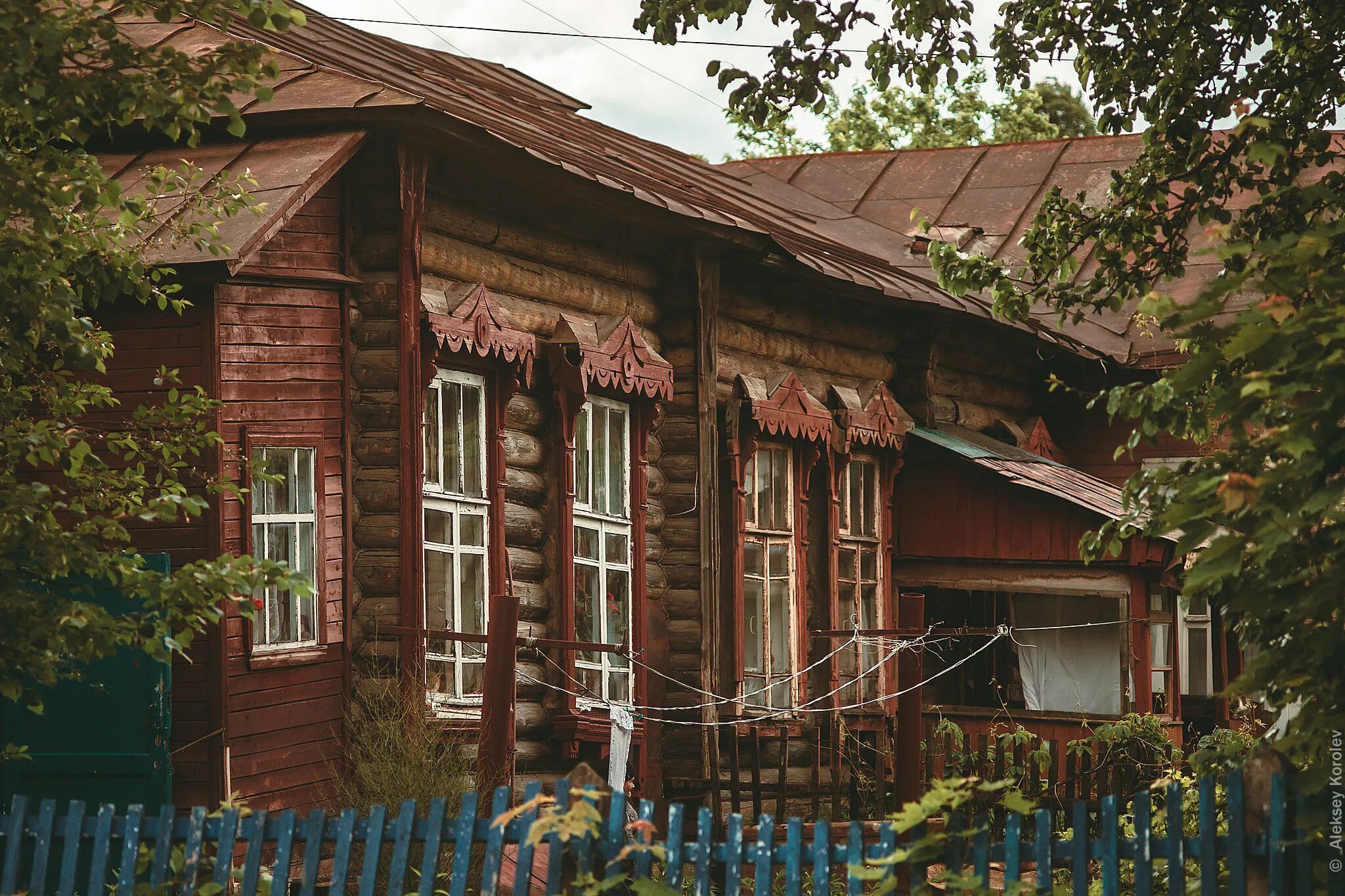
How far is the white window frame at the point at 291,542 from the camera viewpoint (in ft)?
28.6

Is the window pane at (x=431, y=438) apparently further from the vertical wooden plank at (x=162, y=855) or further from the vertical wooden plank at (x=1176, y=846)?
the vertical wooden plank at (x=1176, y=846)

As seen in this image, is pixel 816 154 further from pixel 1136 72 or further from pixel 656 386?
pixel 1136 72

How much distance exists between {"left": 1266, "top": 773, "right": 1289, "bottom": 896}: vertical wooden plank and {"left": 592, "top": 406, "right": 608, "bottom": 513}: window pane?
676 centimetres

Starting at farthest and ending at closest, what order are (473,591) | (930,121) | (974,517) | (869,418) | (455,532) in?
(930,121) < (974,517) < (869,418) < (473,591) < (455,532)

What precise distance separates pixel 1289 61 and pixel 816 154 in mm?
14790

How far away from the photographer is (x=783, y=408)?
43.2 ft

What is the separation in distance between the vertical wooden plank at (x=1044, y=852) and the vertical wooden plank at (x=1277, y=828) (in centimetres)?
66

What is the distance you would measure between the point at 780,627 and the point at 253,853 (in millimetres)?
8366

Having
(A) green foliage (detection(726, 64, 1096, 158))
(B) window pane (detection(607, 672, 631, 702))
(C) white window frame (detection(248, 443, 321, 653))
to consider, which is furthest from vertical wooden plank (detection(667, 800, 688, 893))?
(A) green foliage (detection(726, 64, 1096, 158))

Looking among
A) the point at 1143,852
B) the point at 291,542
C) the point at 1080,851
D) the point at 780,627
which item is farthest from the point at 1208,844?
the point at 780,627

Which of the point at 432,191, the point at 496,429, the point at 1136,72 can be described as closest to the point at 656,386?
the point at 496,429

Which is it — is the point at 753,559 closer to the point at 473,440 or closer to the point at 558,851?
the point at 473,440

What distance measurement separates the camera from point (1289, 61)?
7711 mm

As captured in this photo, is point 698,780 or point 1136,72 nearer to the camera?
point 1136,72
